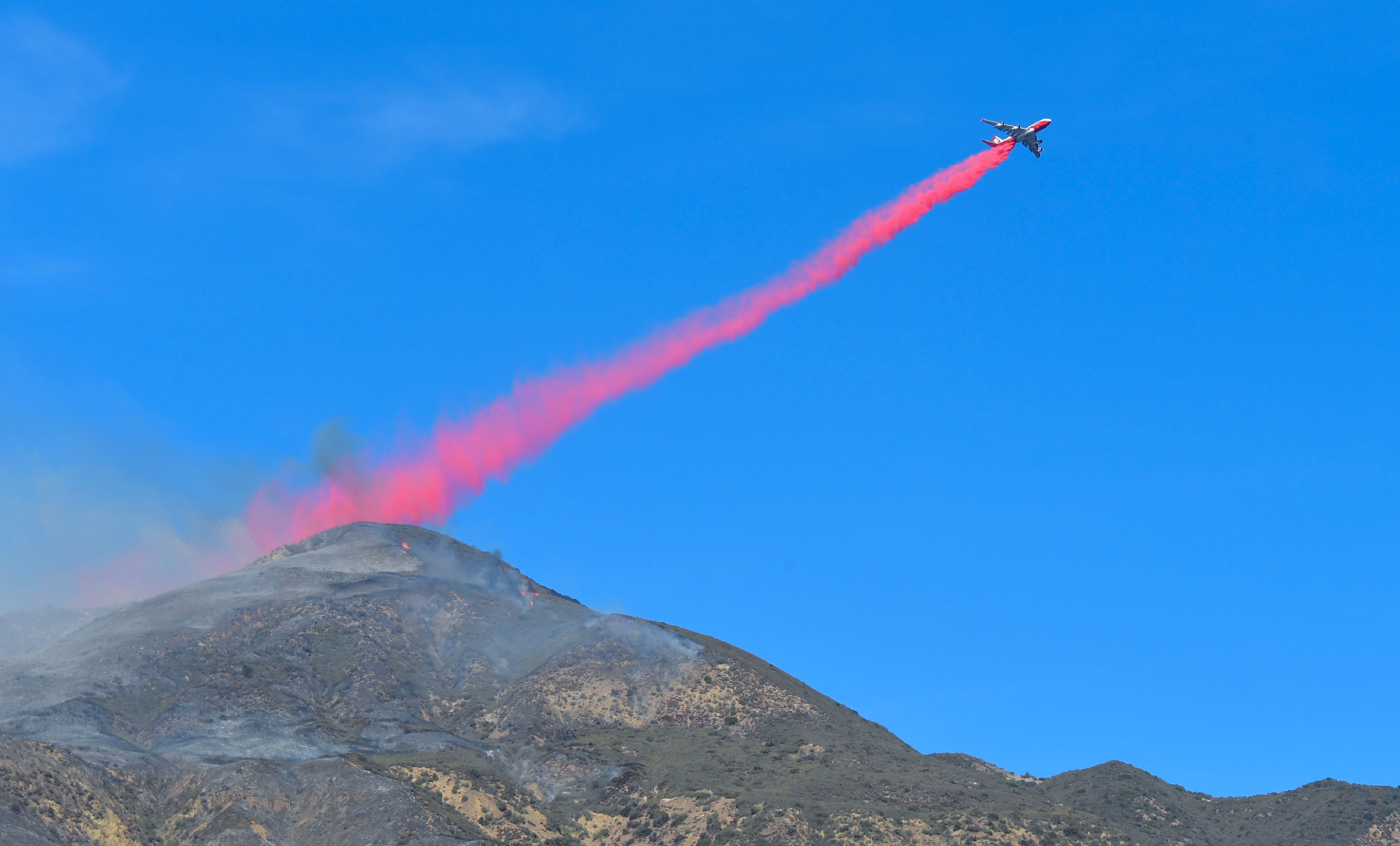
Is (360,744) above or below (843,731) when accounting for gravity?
below

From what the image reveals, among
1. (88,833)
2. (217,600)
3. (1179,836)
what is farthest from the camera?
(217,600)

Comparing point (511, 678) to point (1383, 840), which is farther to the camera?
point (511, 678)

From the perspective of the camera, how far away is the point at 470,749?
14100cm

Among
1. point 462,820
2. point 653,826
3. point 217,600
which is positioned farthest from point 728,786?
point 217,600

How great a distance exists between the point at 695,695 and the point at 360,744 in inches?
1472

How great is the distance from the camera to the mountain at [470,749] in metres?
120

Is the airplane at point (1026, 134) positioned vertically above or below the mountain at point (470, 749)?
above

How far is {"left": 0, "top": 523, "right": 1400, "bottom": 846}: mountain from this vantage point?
120 meters

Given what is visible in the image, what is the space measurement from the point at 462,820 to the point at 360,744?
2383cm

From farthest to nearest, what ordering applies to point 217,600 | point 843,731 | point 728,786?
point 217,600, point 843,731, point 728,786

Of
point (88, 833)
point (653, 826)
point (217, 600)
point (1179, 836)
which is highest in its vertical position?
point (217, 600)

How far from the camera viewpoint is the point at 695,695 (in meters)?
157

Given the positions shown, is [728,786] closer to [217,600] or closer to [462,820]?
[462,820]

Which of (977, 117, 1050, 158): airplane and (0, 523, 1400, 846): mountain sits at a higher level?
(977, 117, 1050, 158): airplane
